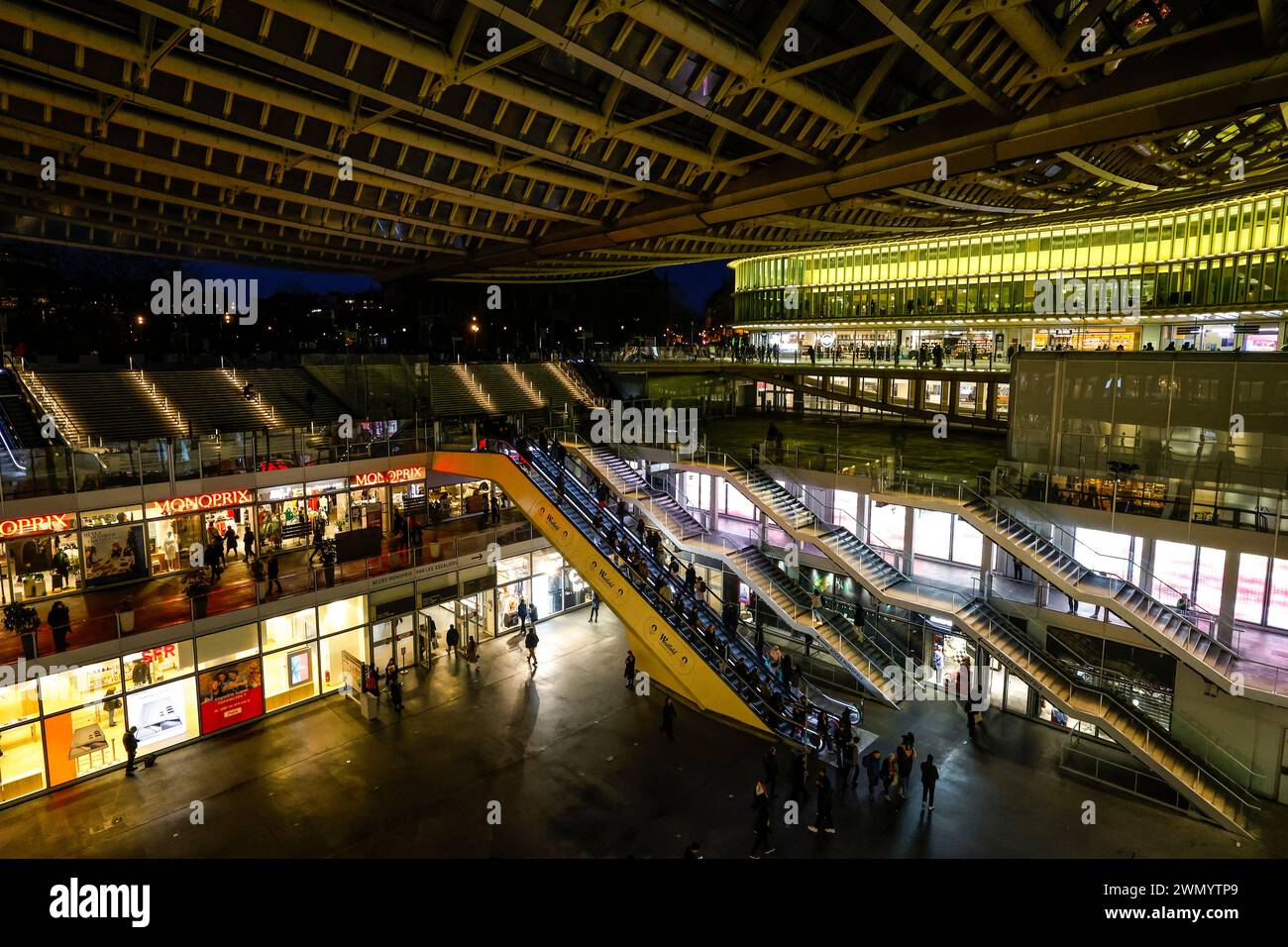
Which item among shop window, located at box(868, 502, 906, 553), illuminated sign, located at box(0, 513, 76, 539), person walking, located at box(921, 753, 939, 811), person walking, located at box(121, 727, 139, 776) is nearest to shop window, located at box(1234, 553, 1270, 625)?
shop window, located at box(868, 502, 906, 553)

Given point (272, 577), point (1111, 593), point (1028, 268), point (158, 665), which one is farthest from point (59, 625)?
point (1028, 268)

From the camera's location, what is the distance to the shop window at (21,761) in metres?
13.5

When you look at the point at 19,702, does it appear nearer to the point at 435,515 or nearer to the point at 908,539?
the point at 435,515

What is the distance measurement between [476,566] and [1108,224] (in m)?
30.2

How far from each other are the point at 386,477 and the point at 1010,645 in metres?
Result: 16.7

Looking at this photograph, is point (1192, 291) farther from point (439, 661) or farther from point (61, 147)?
point (61, 147)

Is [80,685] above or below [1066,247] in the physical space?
below

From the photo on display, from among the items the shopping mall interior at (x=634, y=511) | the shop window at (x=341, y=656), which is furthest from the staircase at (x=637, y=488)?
the shop window at (x=341, y=656)

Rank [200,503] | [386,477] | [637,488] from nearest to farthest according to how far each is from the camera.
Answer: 1. [200,503]
2. [386,477]
3. [637,488]

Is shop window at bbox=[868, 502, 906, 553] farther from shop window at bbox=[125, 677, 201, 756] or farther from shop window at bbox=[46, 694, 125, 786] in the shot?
shop window at bbox=[46, 694, 125, 786]

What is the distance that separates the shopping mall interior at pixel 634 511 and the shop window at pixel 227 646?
95 millimetres

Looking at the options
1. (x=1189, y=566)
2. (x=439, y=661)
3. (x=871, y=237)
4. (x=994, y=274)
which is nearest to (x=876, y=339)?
(x=994, y=274)

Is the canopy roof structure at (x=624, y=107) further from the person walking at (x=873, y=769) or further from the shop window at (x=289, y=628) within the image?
the person walking at (x=873, y=769)

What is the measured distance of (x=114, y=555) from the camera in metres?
16.7
